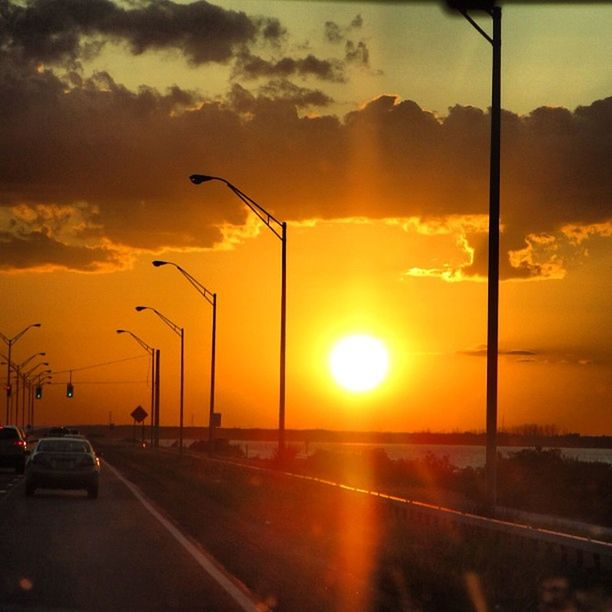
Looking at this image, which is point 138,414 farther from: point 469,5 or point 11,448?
point 469,5

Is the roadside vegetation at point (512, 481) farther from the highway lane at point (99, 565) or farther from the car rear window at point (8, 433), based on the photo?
the car rear window at point (8, 433)

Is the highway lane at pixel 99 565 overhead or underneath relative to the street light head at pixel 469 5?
underneath

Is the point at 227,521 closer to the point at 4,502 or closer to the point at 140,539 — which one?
the point at 140,539

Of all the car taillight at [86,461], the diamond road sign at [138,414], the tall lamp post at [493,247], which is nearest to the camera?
the tall lamp post at [493,247]

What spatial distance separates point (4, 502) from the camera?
34969 mm

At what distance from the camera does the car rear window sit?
55562mm

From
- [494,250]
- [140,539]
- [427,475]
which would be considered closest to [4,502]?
[140,539]

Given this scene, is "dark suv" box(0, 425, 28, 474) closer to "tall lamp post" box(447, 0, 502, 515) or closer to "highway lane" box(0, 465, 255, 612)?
"highway lane" box(0, 465, 255, 612)

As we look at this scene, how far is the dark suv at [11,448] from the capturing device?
181 feet

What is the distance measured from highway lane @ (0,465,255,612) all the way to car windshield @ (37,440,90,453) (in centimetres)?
569

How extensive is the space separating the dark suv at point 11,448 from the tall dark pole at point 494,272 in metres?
32.8

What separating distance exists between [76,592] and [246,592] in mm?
1954

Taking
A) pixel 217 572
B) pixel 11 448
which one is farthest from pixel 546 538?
pixel 11 448

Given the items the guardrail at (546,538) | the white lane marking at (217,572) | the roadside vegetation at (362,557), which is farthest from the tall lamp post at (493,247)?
the white lane marking at (217,572)
